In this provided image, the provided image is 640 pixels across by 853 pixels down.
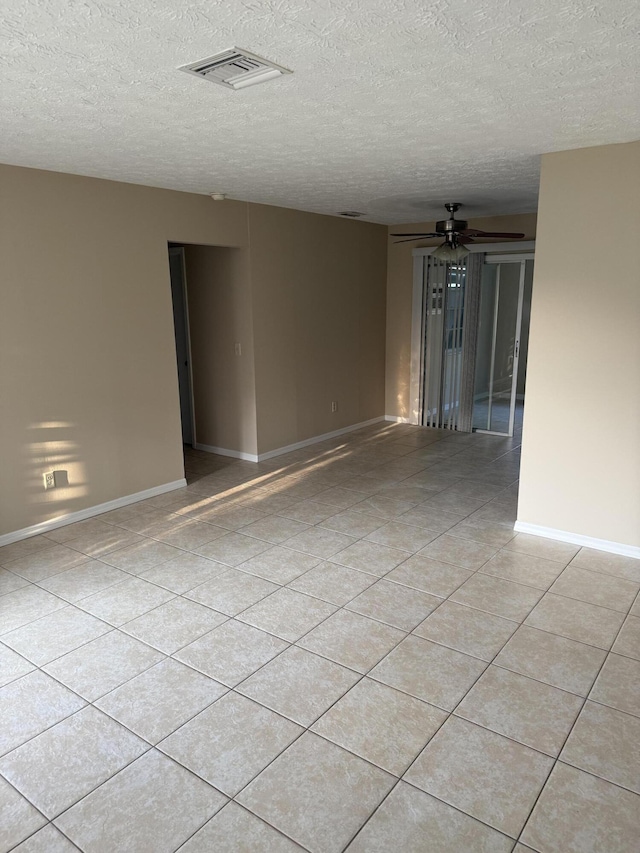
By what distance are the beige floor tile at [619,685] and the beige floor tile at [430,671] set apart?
494mm

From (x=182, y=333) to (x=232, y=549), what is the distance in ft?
10.5

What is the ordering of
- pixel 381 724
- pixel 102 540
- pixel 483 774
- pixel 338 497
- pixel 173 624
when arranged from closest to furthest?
pixel 483 774
pixel 381 724
pixel 173 624
pixel 102 540
pixel 338 497

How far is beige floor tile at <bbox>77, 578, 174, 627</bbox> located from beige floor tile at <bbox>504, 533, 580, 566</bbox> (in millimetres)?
2266

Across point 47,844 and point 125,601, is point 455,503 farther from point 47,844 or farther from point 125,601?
point 47,844

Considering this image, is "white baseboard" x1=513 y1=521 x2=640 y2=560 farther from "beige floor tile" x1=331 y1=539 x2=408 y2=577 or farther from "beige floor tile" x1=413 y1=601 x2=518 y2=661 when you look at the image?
"beige floor tile" x1=413 y1=601 x2=518 y2=661

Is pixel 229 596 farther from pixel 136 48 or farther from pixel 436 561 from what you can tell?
pixel 136 48

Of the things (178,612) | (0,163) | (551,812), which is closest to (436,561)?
(178,612)

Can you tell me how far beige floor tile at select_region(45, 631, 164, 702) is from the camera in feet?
8.52

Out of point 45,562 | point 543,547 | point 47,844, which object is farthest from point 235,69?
point 543,547

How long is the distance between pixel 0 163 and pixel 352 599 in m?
3.41

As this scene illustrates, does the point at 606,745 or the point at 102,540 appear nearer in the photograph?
the point at 606,745

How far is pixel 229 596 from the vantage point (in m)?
3.35

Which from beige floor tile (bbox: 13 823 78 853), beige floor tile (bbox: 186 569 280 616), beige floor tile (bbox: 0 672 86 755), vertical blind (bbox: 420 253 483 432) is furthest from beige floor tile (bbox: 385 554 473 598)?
vertical blind (bbox: 420 253 483 432)

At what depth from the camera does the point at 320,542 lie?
409 cm
